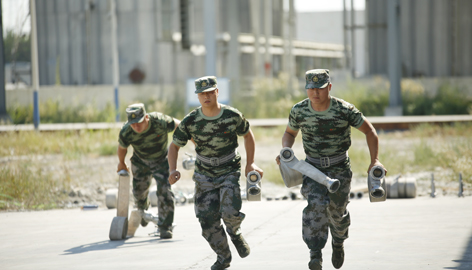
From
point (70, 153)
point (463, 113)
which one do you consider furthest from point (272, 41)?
point (70, 153)

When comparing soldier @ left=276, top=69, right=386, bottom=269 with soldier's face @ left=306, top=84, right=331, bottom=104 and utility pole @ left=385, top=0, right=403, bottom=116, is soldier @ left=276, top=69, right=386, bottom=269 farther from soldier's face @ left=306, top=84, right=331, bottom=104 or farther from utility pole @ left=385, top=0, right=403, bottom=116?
utility pole @ left=385, top=0, right=403, bottom=116

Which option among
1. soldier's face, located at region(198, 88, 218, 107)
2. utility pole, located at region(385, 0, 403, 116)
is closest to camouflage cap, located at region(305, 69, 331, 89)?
soldier's face, located at region(198, 88, 218, 107)

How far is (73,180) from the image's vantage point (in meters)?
12.7

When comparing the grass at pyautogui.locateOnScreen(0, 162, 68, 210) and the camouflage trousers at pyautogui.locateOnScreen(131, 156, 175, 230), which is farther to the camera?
the grass at pyautogui.locateOnScreen(0, 162, 68, 210)

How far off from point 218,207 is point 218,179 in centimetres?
26

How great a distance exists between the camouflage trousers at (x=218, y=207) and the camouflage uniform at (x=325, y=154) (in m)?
0.65

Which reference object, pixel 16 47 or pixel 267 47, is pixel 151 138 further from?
pixel 267 47

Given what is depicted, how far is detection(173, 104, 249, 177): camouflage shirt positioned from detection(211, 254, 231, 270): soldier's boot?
0.76m

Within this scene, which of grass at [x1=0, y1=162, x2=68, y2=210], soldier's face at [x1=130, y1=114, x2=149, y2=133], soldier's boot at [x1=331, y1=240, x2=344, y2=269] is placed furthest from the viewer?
grass at [x1=0, y1=162, x2=68, y2=210]

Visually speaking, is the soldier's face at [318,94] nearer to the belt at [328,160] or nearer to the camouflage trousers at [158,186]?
the belt at [328,160]

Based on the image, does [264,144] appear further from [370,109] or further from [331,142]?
[331,142]

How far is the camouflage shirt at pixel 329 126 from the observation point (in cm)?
553

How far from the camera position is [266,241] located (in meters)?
7.12

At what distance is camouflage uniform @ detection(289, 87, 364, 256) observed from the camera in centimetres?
549
